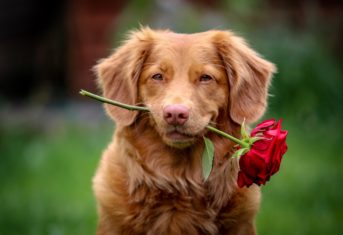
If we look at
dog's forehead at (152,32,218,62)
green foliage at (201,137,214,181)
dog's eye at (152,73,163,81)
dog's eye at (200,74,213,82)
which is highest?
dog's forehead at (152,32,218,62)

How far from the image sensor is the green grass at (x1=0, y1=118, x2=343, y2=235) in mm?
7113

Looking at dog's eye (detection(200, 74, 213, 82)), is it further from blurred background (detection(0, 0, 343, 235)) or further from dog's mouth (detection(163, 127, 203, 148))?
blurred background (detection(0, 0, 343, 235))

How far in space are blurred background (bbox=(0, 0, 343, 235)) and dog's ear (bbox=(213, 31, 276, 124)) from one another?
5.04 feet

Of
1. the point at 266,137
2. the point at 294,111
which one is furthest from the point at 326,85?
the point at 266,137

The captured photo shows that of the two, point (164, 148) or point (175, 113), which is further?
point (164, 148)

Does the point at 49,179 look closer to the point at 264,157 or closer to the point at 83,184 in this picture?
the point at 83,184

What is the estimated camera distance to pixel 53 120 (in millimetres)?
12375

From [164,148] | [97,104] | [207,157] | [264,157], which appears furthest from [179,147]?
[97,104]

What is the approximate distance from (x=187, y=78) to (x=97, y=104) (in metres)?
7.96

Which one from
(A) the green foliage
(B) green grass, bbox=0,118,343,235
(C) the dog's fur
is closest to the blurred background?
(B) green grass, bbox=0,118,343,235

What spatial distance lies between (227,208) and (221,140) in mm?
421

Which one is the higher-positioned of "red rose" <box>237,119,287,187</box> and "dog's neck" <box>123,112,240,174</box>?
"red rose" <box>237,119,287,187</box>

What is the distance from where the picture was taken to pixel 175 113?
4957 millimetres

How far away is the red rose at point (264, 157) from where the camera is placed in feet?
15.1
